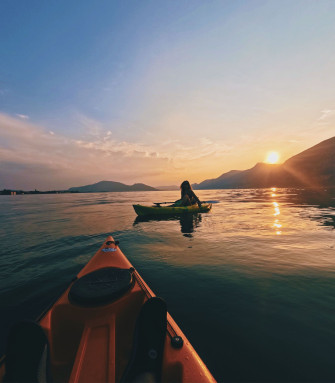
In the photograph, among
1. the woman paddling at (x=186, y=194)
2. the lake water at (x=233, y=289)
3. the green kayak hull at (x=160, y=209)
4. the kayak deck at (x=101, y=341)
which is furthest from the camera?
the woman paddling at (x=186, y=194)

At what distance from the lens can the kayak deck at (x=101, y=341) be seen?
2174 millimetres

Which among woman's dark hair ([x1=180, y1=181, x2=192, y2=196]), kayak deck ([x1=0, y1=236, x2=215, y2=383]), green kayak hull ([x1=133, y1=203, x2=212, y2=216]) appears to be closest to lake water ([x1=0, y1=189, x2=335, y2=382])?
kayak deck ([x1=0, y1=236, x2=215, y2=383])

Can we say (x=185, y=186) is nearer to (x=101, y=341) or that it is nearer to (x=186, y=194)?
(x=186, y=194)

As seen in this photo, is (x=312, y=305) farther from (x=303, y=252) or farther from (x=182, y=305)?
(x=303, y=252)

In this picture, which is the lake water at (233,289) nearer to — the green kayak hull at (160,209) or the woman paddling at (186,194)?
the green kayak hull at (160,209)

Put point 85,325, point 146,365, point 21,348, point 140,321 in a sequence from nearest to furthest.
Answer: point 21,348, point 146,365, point 140,321, point 85,325

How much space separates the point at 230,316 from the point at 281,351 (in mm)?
1106

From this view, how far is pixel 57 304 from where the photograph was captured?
312cm

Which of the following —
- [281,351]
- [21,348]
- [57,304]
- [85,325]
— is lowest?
[281,351]

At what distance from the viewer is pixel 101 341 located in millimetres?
2750

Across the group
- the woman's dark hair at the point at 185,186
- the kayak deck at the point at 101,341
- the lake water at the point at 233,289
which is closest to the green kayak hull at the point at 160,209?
the woman's dark hair at the point at 185,186

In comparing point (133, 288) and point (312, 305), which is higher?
point (133, 288)

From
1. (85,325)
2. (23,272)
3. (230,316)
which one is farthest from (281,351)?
(23,272)

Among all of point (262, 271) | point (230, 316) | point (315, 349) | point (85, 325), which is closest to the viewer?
point (85, 325)
